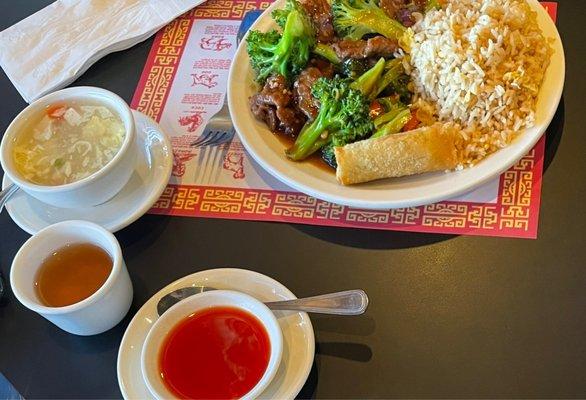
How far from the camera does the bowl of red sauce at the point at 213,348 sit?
1.39 m

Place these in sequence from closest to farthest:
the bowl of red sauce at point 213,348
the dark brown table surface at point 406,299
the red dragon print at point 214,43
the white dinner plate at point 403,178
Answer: the bowl of red sauce at point 213,348 → the dark brown table surface at point 406,299 → the white dinner plate at point 403,178 → the red dragon print at point 214,43

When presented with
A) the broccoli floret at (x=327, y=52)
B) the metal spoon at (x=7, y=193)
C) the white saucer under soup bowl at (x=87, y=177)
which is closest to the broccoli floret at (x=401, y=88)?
the broccoli floret at (x=327, y=52)

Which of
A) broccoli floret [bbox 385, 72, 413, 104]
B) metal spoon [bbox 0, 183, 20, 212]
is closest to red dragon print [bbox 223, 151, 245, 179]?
broccoli floret [bbox 385, 72, 413, 104]

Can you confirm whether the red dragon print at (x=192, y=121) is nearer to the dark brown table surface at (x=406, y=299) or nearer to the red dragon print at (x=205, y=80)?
the red dragon print at (x=205, y=80)

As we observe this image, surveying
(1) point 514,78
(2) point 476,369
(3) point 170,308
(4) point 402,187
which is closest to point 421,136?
(4) point 402,187

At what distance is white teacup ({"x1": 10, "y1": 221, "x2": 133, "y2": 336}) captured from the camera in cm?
151

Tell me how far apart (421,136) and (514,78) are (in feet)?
0.93

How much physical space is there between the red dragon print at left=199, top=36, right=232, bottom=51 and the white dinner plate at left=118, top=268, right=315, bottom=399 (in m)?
0.95

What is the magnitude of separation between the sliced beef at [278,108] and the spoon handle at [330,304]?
555 millimetres

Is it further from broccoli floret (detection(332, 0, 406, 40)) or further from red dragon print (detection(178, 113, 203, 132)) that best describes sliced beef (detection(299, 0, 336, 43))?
red dragon print (detection(178, 113, 203, 132))

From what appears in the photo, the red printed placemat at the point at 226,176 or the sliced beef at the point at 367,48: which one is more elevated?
the sliced beef at the point at 367,48

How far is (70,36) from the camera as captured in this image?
238 cm

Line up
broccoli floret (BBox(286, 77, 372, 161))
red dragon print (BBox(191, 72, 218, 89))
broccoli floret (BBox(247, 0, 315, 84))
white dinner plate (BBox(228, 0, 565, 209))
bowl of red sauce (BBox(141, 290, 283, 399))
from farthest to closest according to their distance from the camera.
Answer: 1. red dragon print (BBox(191, 72, 218, 89))
2. broccoli floret (BBox(247, 0, 315, 84))
3. broccoli floret (BBox(286, 77, 372, 161))
4. white dinner plate (BBox(228, 0, 565, 209))
5. bowl of red sauce (BBox(141, 290, 283, 399))

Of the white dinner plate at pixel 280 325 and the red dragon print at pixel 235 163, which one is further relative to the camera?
the red dragon print at pixel 235 163
